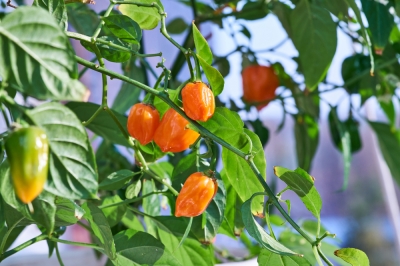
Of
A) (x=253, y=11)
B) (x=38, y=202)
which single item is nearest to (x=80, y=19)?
(x=253, y=11)

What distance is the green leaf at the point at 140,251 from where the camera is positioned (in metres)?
0.41

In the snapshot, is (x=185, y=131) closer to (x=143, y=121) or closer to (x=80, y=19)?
(x=143, y=121)

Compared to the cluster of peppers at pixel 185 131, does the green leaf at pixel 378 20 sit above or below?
above

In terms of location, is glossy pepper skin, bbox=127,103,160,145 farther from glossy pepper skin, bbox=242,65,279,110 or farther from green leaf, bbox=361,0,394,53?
glossy pepper skin, bbox=242,65,279,110

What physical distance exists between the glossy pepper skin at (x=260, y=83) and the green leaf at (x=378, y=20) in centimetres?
21

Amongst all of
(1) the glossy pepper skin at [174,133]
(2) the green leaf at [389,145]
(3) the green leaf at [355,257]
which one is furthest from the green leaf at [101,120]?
(2) the green leaf at [389,145]

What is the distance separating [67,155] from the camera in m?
Result: 0.25

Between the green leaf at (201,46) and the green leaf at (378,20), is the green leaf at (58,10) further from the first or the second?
the green leaf at (378,20)

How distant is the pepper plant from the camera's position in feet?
0.78

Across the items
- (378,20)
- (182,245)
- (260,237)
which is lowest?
(182,245)

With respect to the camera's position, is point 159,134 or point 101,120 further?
point 101,120

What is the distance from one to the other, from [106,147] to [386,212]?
3.67 ft

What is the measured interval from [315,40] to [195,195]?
313 mm

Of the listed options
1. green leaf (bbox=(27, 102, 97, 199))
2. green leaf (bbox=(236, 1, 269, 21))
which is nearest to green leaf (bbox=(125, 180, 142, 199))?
green leaf (bbox=(27, 102, 97, 199))
